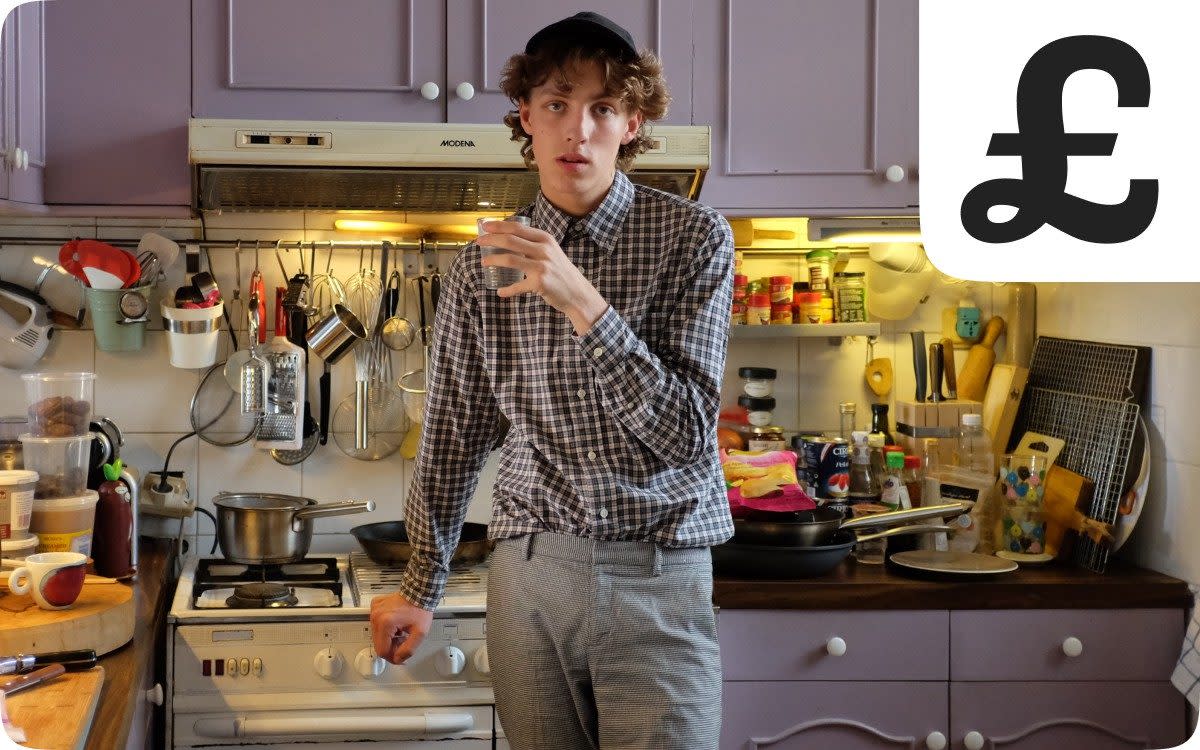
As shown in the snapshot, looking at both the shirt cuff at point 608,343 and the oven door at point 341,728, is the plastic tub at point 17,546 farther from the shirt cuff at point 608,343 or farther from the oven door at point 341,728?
the shirt cuff at point 608,343

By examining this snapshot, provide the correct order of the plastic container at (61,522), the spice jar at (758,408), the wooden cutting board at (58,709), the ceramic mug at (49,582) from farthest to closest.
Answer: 1. the spice jar at (758,408)
2. the plastic container at (61,522)
3. the ceramic mug at (49,582)
4. the wooden cutting board at (58,709)

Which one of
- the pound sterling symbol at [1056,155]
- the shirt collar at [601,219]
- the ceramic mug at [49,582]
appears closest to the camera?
the shirt collar at [601,219]

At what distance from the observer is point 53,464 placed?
1.99 m

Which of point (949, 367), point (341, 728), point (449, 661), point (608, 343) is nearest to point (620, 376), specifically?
point (608, 343)

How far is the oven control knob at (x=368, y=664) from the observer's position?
6.81ft

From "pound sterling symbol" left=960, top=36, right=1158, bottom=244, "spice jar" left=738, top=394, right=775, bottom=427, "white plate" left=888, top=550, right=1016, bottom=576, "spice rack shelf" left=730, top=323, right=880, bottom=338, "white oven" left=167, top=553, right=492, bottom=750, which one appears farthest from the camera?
"spice jar" left=738, top=394, right=775, bottom=427

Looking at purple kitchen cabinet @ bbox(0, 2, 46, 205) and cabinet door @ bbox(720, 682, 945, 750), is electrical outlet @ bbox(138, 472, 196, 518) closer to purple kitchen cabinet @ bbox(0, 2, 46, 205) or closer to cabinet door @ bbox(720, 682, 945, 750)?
purple kitchen cabinet @ bbox(0, 2, 46, 205)

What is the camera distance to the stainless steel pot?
92.1 inches

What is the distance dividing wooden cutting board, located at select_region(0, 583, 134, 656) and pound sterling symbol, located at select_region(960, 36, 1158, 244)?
1.37 meters

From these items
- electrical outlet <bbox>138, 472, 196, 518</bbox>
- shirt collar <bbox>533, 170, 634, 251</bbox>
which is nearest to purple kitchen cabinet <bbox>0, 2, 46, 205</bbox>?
electrical outlet <bbox>138, 472, 196, 518</bbox>

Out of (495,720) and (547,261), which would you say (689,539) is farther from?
(495,720)

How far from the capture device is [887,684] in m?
2.13

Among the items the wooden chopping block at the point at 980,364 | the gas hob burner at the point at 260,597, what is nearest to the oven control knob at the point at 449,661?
the gas hob burner at the point at 260,597

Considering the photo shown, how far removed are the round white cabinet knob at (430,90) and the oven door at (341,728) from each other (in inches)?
43.3
